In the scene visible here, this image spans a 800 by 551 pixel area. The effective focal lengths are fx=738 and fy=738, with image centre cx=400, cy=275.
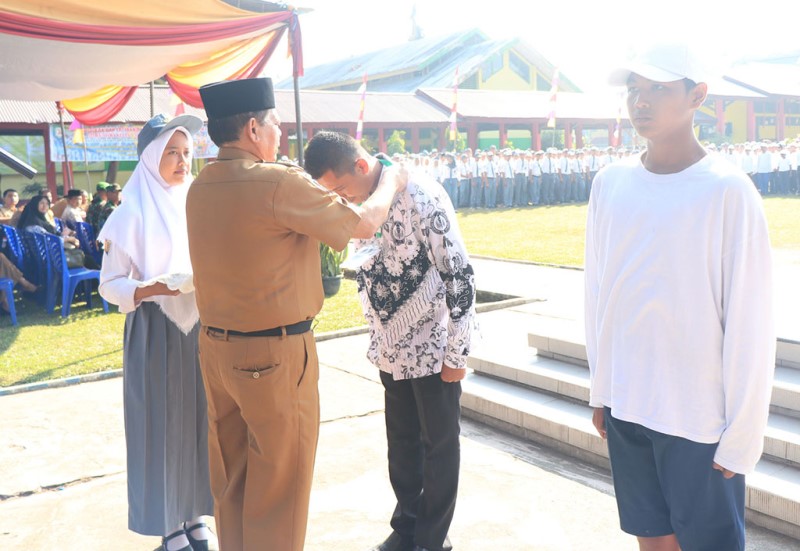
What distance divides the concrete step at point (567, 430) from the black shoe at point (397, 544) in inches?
53.5

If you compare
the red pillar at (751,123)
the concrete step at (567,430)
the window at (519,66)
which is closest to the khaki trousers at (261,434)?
the concrete step at (567,430)

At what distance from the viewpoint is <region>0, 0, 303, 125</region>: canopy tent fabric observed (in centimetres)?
561

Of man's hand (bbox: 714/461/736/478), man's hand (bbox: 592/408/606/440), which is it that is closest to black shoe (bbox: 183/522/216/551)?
man's hand (bbox: 592/408/606/440)

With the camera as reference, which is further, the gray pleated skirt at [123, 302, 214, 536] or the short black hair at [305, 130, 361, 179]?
the gray pleated skirt at [123, 302, 214, 536]

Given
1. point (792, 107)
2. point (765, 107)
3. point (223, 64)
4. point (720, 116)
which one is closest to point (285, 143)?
point (223, 64)

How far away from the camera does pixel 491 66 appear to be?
40.6m

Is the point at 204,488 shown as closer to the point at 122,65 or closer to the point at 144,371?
the point at 144,371

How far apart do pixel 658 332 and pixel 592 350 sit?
13.1 inches

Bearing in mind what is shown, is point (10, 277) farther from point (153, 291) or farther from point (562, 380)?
point (562, 380)

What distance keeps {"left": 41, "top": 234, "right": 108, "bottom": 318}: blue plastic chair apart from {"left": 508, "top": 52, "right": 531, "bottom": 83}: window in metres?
36.1

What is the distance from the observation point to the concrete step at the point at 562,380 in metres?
3.65

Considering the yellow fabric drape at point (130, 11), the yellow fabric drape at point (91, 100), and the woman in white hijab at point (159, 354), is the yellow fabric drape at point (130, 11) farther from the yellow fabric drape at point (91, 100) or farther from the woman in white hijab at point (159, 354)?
the yellow fabric drape at point (91, 100)

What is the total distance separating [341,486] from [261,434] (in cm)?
151

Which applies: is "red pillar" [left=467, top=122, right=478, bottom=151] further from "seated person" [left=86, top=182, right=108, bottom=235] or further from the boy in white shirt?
the boy in white shirt
